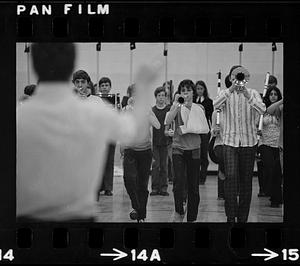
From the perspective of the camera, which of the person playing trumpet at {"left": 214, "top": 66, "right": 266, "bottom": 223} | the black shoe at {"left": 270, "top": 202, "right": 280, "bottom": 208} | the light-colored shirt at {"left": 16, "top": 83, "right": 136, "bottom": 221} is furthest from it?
the person playing trumpet at {"left": 214, "top": 66, "right": 266, "bottom": 223}

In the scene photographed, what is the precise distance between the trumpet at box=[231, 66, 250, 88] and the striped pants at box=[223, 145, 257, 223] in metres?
0.38

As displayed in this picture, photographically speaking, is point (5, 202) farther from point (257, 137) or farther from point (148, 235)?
point (257, 137)

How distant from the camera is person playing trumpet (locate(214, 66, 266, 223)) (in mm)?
5059

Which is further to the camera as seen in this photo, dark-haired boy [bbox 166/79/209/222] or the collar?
dark-haired boy [bbox 166/79/209/222]

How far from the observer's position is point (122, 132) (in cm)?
493

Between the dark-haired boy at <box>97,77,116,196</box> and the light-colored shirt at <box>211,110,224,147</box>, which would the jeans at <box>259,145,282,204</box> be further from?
the dark-haired boy at <box>97,77,116,196</box>

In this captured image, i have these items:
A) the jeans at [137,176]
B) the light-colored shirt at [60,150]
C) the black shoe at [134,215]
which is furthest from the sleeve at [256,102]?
the black shoe at [134,215]

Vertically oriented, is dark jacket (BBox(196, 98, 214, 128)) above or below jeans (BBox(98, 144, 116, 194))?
above

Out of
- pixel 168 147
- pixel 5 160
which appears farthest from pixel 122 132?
pixel 5 160

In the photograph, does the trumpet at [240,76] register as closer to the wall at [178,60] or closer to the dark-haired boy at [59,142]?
the wall at [178,60]
